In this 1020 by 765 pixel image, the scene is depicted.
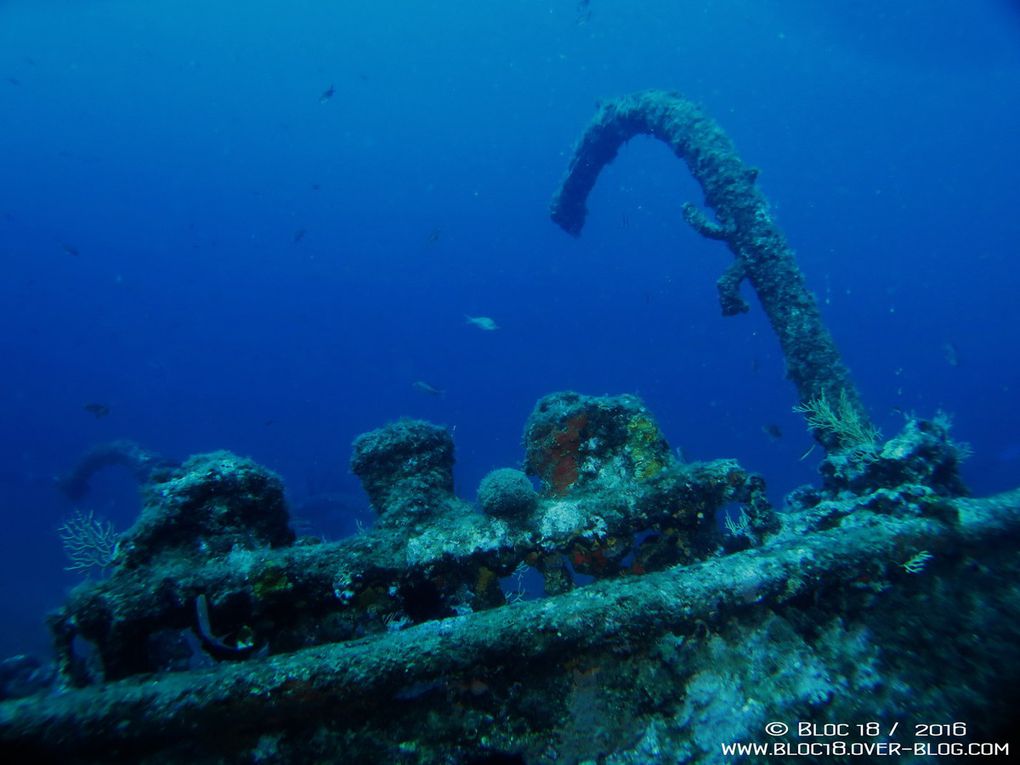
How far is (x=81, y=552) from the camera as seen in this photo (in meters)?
5.11

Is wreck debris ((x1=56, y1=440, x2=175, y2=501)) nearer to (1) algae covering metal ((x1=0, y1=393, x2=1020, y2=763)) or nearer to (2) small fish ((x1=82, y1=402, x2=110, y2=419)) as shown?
(2) small fish ((x1=82, y1=402, x2=110, y2=419))

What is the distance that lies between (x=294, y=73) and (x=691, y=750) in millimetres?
157139

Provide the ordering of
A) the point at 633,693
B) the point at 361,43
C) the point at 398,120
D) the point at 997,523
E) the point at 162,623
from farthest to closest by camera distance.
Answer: the point at 398,120 → the point at 361,43 → the point at 997,523 → the point at 162,623 → the point at 633,693

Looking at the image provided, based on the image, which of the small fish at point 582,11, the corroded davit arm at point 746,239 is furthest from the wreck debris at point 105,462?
the small fish at point 582,11

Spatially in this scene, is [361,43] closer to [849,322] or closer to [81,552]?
[849,322]

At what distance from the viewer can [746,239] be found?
27.0 ft

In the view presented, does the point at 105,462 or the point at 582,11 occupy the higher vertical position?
the point at 582,11

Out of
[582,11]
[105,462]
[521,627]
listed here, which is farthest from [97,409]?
[582,11]

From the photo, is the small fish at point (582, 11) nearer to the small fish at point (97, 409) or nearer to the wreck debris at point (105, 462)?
the wreck debris at point (105, 462)

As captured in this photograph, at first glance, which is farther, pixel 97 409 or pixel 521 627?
pixel 97 409

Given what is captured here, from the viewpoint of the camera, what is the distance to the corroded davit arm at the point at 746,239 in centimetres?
743

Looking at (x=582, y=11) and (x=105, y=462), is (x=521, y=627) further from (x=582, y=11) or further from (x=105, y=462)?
(x=582, y=11)

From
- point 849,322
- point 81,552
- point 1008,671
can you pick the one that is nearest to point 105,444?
point 81,552

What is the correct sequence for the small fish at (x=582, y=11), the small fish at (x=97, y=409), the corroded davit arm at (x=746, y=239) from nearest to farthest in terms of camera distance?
the corroded davit arm at (x=746, y=239) → the small fish at (x=97, y=409) → the small fish at (x=582, y=11)
